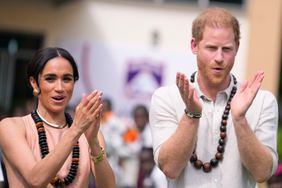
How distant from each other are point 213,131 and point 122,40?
1500 cm

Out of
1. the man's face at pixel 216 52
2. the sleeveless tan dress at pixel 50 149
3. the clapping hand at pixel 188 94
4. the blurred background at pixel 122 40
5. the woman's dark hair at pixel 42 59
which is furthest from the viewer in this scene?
the blurred background at pixel 122 40

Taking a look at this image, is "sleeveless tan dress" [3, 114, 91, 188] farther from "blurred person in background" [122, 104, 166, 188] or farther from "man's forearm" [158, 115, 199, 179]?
"blurred person in background" [122, 104, 166, 188]

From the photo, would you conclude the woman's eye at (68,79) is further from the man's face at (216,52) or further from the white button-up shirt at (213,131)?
the man's face at (216,52)

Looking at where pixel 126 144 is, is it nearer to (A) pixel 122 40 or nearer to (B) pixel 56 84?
(A) pixel 122 40

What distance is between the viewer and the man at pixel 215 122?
5676mm

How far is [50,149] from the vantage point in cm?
606

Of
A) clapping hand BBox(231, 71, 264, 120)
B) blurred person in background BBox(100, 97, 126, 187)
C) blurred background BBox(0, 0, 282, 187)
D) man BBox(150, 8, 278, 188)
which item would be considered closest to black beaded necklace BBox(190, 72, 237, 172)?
man BBox(150, 8, 278, 188)

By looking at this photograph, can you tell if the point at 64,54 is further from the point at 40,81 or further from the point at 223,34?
the point at 223,34

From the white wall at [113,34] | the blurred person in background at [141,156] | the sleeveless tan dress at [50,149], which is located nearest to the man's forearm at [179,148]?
the sleeveless tan dress at [50,149]

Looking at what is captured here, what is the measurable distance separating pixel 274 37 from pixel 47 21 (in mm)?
5174

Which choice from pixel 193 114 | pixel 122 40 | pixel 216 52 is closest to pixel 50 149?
pixel 193 114

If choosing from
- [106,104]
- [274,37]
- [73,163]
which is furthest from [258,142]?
[274,37]

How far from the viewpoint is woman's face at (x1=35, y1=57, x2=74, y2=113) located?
6.07 meters

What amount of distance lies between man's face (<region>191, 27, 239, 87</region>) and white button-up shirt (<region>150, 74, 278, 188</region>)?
0.21 metres
